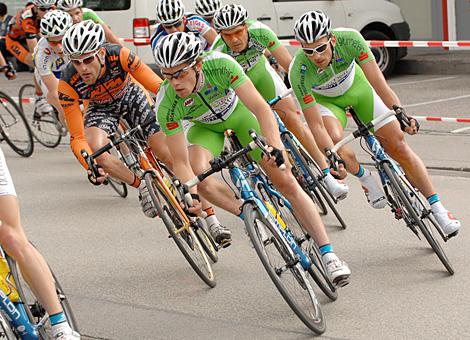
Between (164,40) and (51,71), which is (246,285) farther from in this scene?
(51,71)

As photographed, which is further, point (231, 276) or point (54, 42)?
point (54, 42)

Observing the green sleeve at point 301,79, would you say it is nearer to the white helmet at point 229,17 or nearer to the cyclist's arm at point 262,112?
the white helmet at point 229,17

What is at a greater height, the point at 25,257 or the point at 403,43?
the point at 25,257

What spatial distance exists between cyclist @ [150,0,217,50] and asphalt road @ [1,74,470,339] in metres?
1.71

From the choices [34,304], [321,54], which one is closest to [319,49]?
[321,54]

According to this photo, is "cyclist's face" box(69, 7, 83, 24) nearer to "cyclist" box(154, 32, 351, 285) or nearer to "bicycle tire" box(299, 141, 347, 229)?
"bicycle tire" box(299, 141, 347, 229)

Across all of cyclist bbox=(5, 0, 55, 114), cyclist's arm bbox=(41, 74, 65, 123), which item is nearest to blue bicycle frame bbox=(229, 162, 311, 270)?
cyclist's arm bbox=(41, 74, 65, 123)

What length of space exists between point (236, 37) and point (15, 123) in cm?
504

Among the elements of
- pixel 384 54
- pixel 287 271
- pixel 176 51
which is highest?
pixel 176 51

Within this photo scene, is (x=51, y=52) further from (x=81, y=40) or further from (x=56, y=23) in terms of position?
(x=81, y=40)

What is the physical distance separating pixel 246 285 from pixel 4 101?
6.67 metres

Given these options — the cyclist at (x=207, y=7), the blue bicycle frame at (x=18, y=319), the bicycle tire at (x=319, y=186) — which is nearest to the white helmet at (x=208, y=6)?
the cyclist at (x=207, y=7)

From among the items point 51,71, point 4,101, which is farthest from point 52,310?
point 4,101

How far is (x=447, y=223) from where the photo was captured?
26.1 ft
